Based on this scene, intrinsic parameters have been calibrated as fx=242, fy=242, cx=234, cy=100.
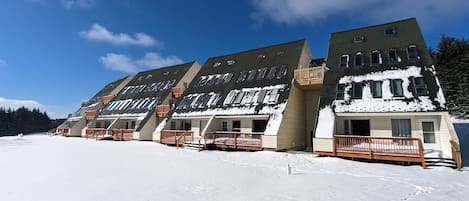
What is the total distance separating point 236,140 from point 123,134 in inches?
521

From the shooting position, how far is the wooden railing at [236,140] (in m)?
15.0

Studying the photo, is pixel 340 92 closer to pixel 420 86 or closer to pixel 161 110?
pixel 420 86

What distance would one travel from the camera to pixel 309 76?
56.6 ft

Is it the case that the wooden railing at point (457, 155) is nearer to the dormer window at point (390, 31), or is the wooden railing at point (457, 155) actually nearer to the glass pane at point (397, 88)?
the glass pane at point (397, 88)

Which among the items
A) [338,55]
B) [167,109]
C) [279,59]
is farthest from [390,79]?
[167,109]

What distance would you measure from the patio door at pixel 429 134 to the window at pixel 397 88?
1.74 meters

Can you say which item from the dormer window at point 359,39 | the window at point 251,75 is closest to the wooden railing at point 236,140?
the window at point 251,75

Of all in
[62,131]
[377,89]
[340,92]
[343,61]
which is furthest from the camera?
[62,131]

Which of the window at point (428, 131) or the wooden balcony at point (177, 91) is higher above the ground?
the wooden balcony at point (177, 91)

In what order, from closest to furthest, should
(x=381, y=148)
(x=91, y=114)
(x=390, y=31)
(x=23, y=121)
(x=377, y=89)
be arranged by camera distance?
1. (x=381, y=148)
2. (x=377, y=89)
3. (x=390, y=31)
4. (x=91, y=114)
5. (x=23, y=121)

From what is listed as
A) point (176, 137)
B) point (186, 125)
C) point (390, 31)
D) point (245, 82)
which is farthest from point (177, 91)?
point (390, 31)

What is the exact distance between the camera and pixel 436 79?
12711 mm

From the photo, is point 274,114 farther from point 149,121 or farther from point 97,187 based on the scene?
point 149,121

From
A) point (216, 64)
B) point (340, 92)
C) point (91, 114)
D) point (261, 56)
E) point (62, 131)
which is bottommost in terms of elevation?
point (62, 131)
